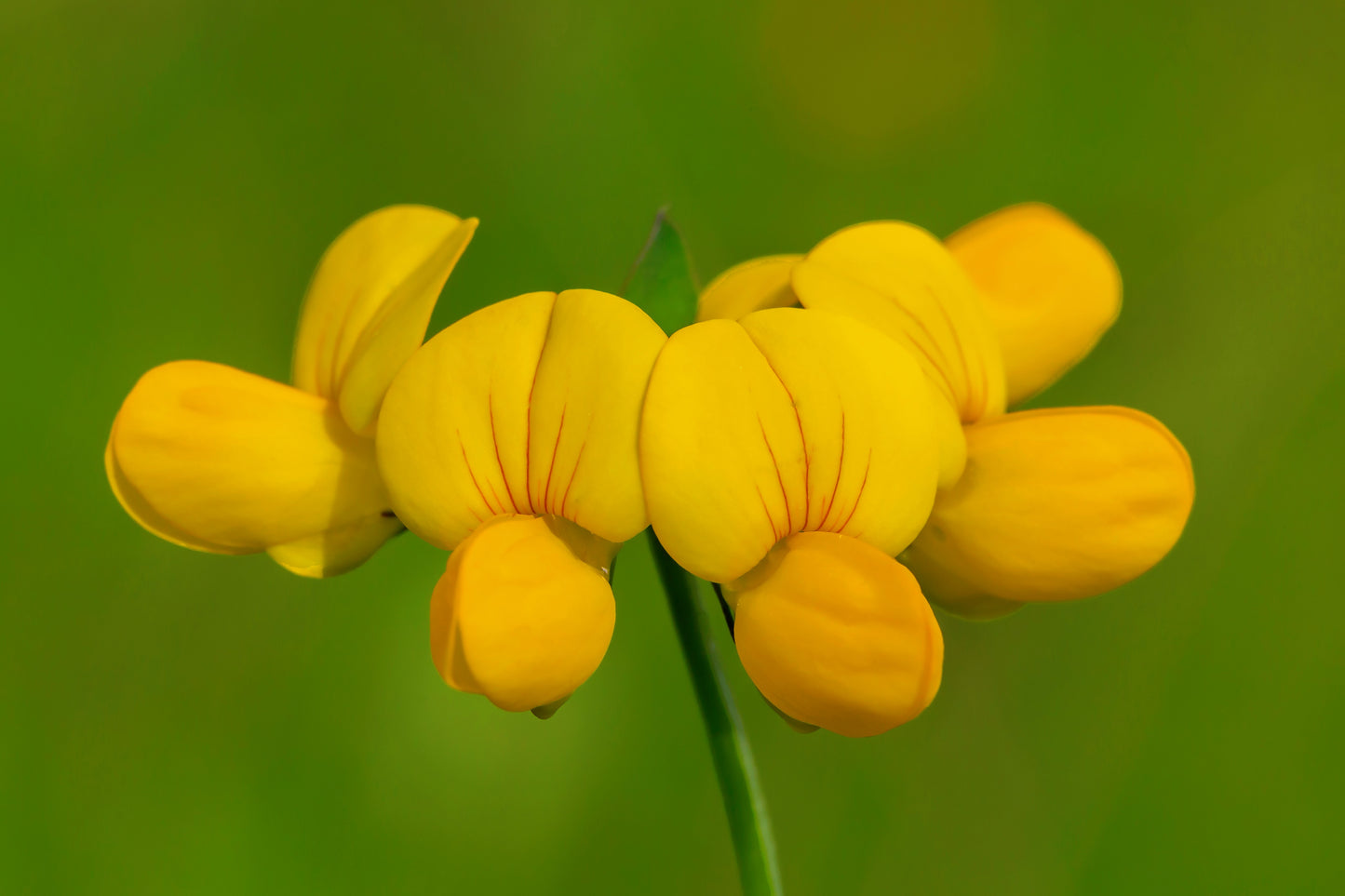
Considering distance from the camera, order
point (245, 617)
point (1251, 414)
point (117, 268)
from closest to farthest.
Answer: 1. point (245, 617)
2. point (1251, 414)
3. point (117, 268)

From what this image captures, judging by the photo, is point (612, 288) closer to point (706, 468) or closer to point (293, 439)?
point (293, 439)

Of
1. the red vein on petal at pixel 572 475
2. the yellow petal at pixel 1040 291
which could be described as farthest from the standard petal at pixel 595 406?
the yellow petal at pixel 1040 291

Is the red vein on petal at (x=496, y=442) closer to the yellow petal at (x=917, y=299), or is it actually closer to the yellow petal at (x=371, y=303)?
the yellow petal at (x=371, y=303)


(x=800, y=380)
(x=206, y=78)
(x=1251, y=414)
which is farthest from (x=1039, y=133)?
(x=800, y=380)

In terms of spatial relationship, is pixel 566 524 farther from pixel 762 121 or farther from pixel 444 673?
pixel 762 121

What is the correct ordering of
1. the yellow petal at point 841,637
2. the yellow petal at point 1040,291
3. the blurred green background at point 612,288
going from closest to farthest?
the yellow petal at point 841,637
the yellow petal at point 1040,291
the blurred green background at point 612,288

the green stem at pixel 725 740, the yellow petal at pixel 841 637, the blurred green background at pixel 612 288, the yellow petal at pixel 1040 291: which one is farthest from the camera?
the blurred green background at pixel 612 288

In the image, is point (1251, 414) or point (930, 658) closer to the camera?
point (930, 658)

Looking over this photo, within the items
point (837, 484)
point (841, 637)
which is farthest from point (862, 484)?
point (841, 637)
